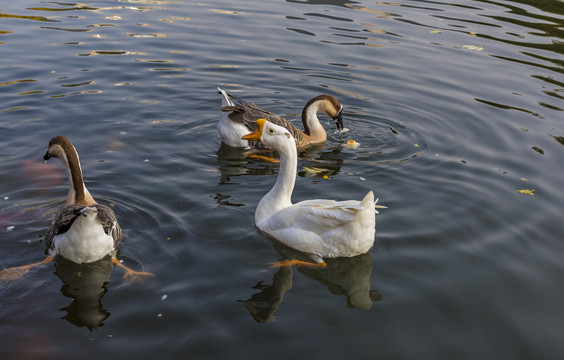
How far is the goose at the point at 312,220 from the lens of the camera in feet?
21.9

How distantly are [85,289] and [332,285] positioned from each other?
2695 mm

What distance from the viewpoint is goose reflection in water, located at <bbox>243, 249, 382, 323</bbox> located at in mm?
6082

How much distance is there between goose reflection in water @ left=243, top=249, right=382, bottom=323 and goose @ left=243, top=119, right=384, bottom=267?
121 mm

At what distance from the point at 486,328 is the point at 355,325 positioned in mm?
1338

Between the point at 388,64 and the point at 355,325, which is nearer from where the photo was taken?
the point at 355,325

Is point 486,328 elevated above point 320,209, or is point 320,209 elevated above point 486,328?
point 320,209

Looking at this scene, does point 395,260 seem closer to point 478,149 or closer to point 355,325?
point 355,325

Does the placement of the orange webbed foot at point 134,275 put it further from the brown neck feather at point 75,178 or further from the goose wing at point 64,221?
the brown neck feather at point 75,178

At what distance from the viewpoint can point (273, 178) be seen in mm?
9406

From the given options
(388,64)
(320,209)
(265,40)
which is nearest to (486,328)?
(320,209)

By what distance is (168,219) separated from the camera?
7688 mm

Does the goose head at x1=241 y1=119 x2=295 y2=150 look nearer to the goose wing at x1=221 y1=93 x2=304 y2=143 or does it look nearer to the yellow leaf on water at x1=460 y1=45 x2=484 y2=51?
the goose wing at x1=221 y1=93 x2=304 y2=143

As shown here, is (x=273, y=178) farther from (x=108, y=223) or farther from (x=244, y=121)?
(x=108, y=223)

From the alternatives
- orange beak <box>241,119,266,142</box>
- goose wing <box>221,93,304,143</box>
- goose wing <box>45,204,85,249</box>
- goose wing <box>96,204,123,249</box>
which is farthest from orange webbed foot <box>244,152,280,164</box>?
goose wing <box>45,204,85,249</box>
